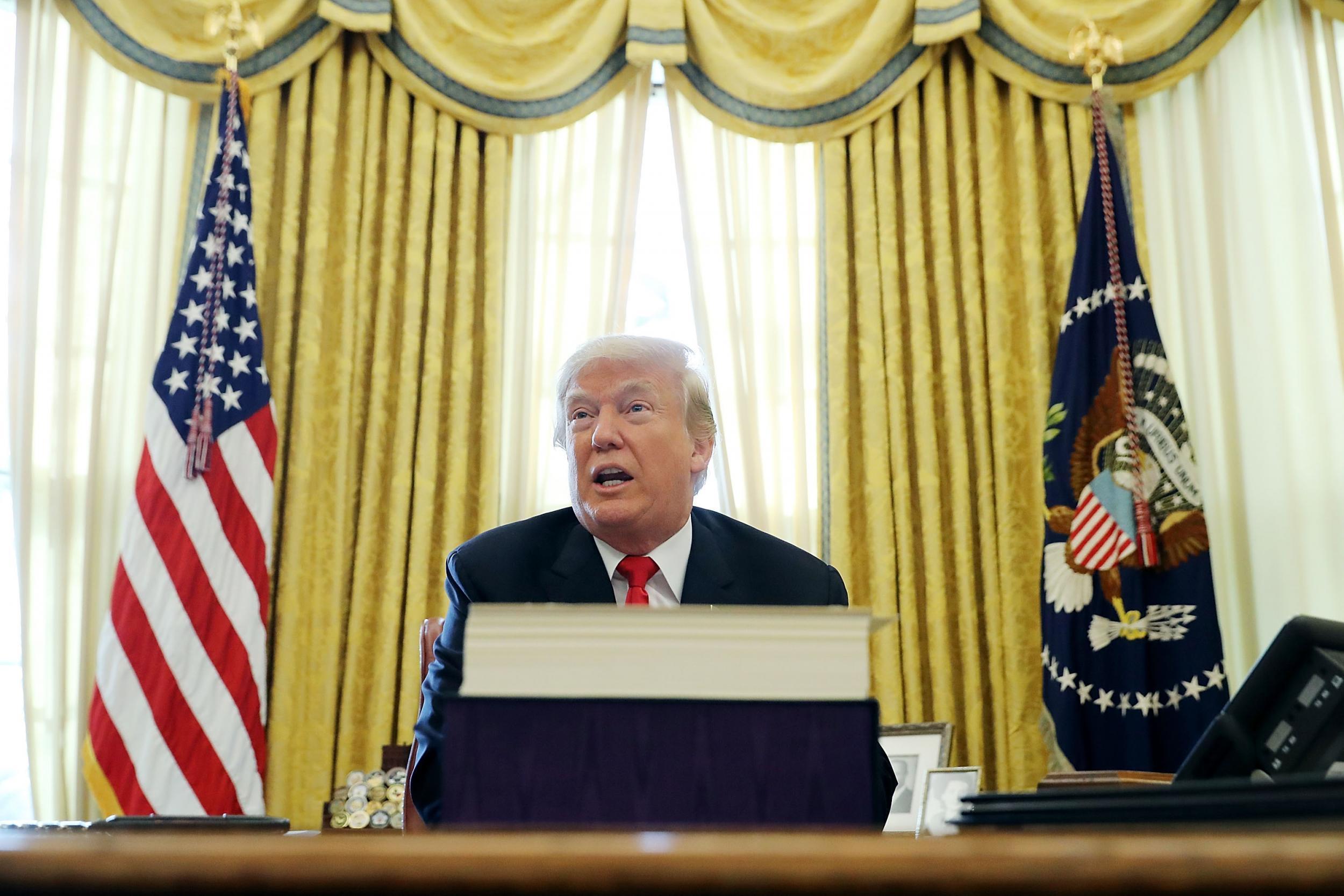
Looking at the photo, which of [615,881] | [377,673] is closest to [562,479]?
[377,673]

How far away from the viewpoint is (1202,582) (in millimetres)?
3678

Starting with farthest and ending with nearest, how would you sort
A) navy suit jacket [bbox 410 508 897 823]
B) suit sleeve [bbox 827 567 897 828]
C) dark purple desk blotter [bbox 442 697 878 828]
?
1. navy suit jacket [bbox 410 508 897 823]
2. suit sleeve [bbox 827 567 897 828]
3. dark purple desk blotter [bbox 442 697 878 828]

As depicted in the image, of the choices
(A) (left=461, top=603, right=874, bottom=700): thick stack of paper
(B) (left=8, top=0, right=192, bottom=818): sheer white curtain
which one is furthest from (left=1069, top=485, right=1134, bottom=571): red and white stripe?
(B) (left=8, top=0, right=192, bottom=818): sheer white curtain

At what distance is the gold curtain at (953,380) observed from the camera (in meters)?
4.02

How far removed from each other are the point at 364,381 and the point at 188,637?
1043 millimetres

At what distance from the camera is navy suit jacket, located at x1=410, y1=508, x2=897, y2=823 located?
6.25 feet

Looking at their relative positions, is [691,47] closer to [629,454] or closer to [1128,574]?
[1128,574]

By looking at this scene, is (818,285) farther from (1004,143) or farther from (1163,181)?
(1163,181)

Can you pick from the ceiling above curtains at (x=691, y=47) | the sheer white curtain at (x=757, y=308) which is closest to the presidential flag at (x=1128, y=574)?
the sheer white curtain at (x=757, y=308)

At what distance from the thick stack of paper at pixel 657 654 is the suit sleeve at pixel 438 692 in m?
0.35

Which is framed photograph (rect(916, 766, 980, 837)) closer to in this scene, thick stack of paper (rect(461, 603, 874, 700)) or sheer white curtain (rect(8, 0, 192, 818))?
thick stack of paper (rect(461, 603, 874, 700))

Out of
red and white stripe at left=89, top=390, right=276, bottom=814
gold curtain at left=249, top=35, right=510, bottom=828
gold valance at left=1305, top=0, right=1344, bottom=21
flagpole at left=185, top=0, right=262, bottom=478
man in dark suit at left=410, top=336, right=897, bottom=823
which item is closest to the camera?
man in dark suit at left=410, top=336, right=897, bottom=823

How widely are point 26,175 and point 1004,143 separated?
347 centimetres

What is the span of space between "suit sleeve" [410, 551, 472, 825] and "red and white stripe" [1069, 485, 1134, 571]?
7.72 ft
